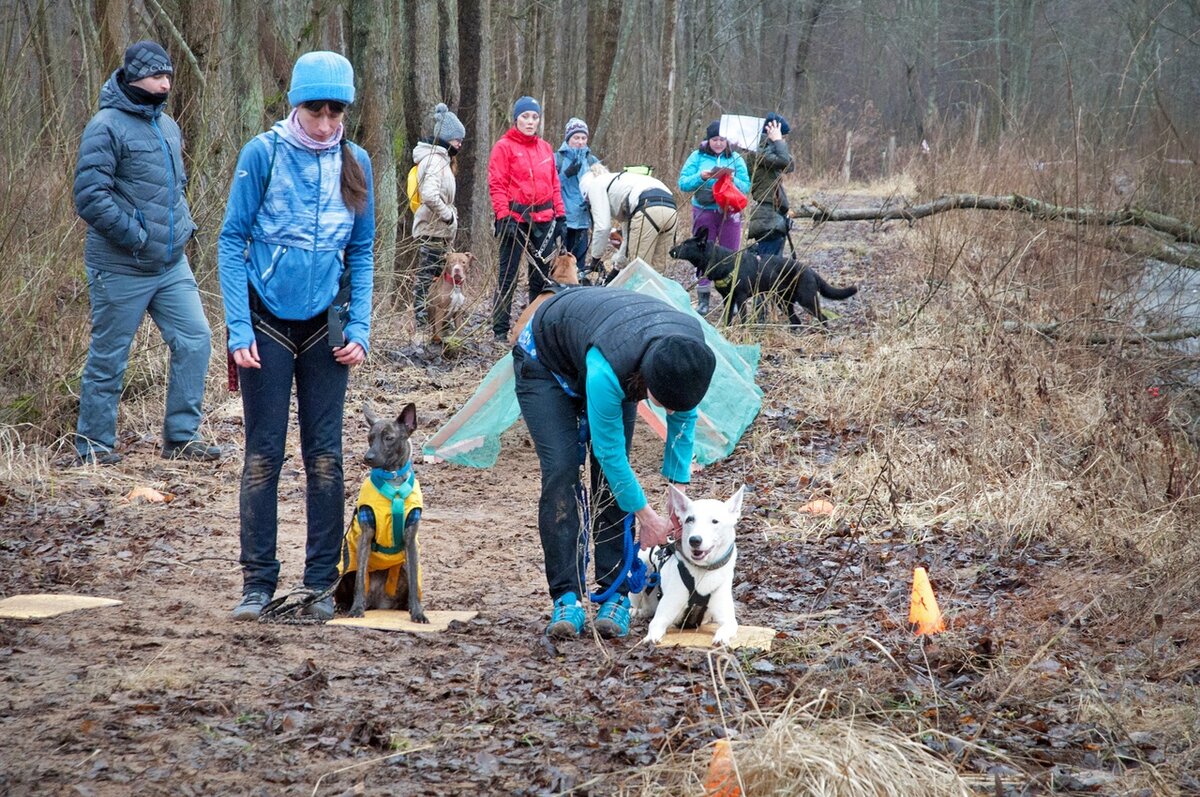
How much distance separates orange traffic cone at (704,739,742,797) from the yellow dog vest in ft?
8.02

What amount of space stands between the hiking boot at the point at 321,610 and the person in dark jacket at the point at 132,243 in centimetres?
338

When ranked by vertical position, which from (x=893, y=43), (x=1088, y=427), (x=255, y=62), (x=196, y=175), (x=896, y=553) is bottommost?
(x=896, y=553)

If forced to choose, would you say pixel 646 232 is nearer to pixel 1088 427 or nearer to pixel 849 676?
pixel 1088 427

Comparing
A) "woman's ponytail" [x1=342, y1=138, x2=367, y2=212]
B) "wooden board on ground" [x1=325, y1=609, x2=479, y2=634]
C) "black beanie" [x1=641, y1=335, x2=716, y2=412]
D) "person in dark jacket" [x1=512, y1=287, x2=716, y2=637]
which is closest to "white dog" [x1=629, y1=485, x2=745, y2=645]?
"person in dark jacket" [x1=512, y1=287, x2=716, y2=637]

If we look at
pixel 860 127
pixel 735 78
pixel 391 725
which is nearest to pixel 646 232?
pixel 391 725

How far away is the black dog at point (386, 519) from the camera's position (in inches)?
215

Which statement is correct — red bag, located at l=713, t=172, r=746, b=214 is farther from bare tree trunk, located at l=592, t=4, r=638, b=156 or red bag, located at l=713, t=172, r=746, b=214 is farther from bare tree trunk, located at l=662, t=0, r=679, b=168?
bare tree trunk, located at l=662, t=0, r=679, b=168

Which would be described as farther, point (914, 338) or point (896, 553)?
point (914, 338)

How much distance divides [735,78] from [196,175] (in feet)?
134

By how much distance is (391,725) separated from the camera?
13.4 feet

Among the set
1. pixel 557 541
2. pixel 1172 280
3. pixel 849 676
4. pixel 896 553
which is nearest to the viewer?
pixel 849 676

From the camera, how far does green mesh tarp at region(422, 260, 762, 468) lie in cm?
855

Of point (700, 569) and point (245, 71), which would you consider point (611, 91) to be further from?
point (700, 569)

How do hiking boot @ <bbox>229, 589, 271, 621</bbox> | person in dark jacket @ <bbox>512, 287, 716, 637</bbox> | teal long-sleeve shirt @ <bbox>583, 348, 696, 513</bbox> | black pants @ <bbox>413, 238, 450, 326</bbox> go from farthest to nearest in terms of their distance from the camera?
black pants @ <bbox>413, 238, 450, 326</bbox>, hiking boot @ <bbox>229, 589, 271, 621</bbox>, teal long-sleeve shirt @ <bbox>583, 348, 696, 513</bbox>, person in dark jacket @ <bbox>512, 287, 716, 637</bbox>
